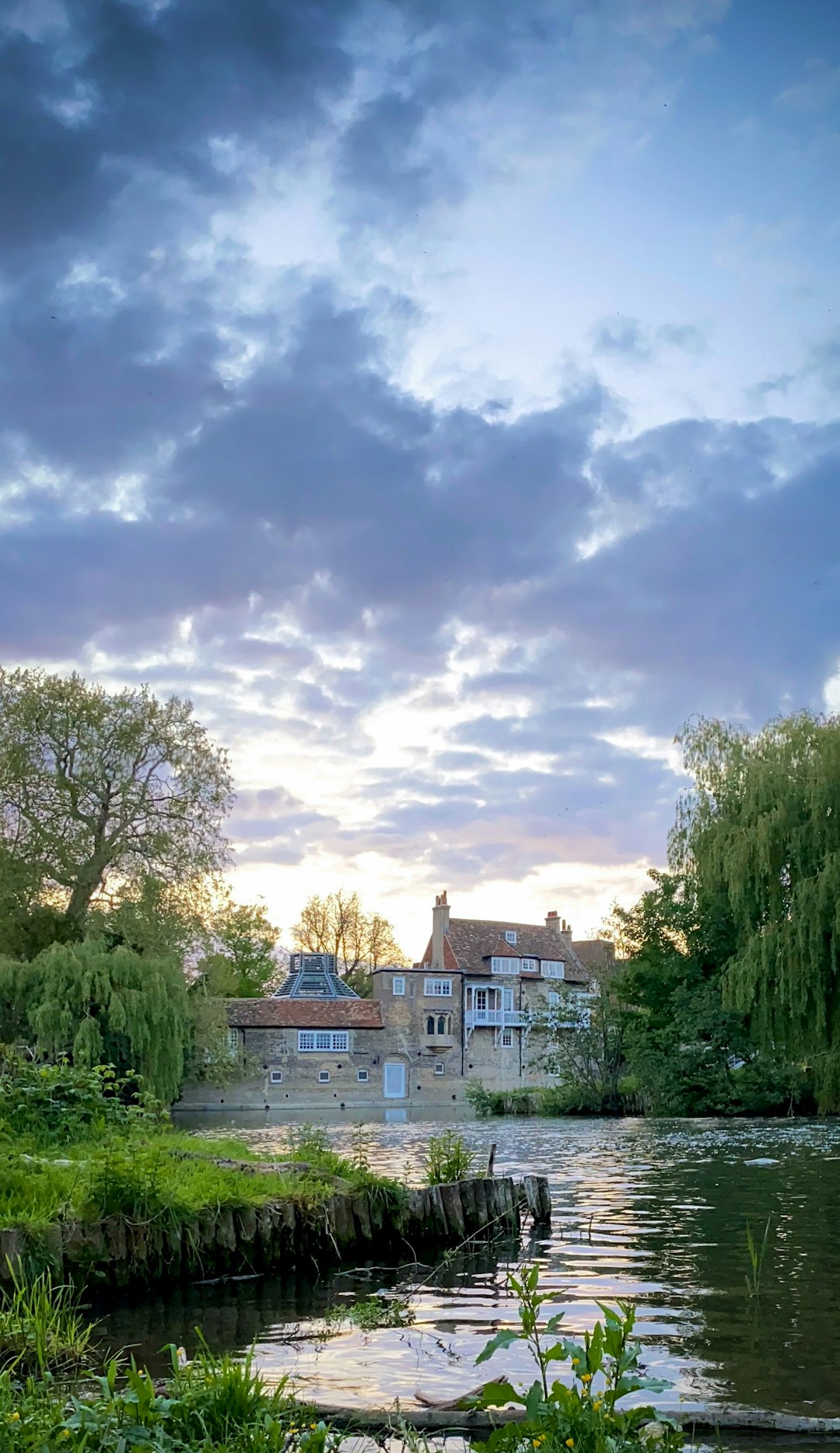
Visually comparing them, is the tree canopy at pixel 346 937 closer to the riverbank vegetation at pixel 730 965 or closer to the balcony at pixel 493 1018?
the balcony at pixel 493 1018

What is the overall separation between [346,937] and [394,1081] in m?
19.2

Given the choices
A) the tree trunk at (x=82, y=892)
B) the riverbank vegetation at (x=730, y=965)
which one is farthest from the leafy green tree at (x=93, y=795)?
the riverbank vegetation at (x=730, y=965)

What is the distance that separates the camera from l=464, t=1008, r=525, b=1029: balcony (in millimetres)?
70812

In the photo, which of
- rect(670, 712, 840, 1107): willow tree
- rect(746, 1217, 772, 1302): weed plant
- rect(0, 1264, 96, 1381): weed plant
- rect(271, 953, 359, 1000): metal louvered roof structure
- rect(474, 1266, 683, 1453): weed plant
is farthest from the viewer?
rect(271, 953, 359, 1000): metal louvered roof structure

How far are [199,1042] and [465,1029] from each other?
31412mm

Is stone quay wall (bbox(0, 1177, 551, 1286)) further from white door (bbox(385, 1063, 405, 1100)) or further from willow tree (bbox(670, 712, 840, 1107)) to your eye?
white door (bbox(385, 1063, 405, 1100))

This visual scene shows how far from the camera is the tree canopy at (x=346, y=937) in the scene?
85.0 meters

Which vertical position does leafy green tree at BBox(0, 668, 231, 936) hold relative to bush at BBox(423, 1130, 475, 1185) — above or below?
above

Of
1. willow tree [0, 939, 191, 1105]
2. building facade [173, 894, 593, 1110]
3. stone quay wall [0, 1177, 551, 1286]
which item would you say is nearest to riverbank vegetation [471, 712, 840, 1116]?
building facade [173, 894, 593, 1110]

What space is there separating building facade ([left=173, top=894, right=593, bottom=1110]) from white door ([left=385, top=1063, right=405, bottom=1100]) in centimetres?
6

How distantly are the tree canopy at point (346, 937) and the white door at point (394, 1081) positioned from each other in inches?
661

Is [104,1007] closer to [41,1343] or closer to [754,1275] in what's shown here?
[754,1275]

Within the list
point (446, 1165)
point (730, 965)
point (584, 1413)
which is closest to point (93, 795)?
point (730, 965)

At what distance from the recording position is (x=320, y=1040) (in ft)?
216
